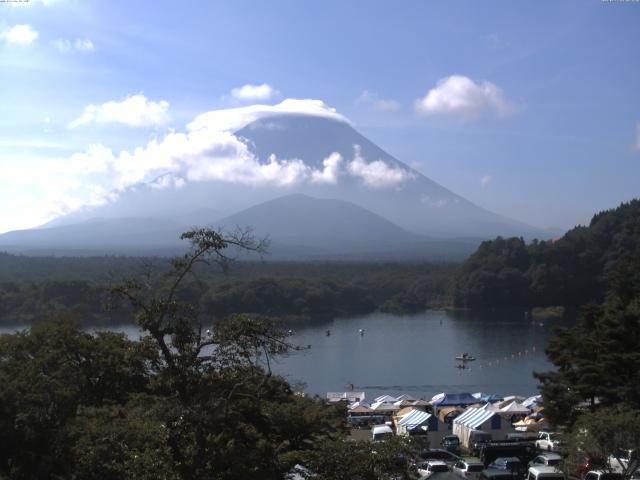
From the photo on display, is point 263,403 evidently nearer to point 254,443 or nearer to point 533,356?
point 254,443

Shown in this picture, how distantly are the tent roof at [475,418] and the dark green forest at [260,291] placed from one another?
14.0m

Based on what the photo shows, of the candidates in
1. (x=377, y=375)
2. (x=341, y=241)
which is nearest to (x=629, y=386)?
(x=377, y=375)

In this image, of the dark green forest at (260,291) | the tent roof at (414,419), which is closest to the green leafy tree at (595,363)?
the tent roof at (414,419)

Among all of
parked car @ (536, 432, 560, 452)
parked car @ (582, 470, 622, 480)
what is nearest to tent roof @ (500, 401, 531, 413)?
parked car @ (536, 432, 560, 452)

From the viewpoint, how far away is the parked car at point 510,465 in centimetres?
805

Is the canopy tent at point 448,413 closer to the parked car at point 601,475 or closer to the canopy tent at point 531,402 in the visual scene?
the canopy tent at point 531,402

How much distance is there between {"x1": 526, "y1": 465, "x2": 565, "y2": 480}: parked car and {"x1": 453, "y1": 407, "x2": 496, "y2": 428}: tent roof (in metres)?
3.54

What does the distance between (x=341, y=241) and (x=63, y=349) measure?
11162cm

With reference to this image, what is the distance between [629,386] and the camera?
8383 millimetres

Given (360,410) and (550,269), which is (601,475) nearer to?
(360,410)

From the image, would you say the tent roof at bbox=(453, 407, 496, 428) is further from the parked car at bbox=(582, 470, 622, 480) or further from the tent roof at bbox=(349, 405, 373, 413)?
the parked car at bbox=(582, 470, 622, 480)

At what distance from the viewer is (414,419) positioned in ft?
36.9

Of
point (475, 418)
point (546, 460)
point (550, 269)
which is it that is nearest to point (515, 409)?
point (475, 418)

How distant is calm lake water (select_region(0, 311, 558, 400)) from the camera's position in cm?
1967
